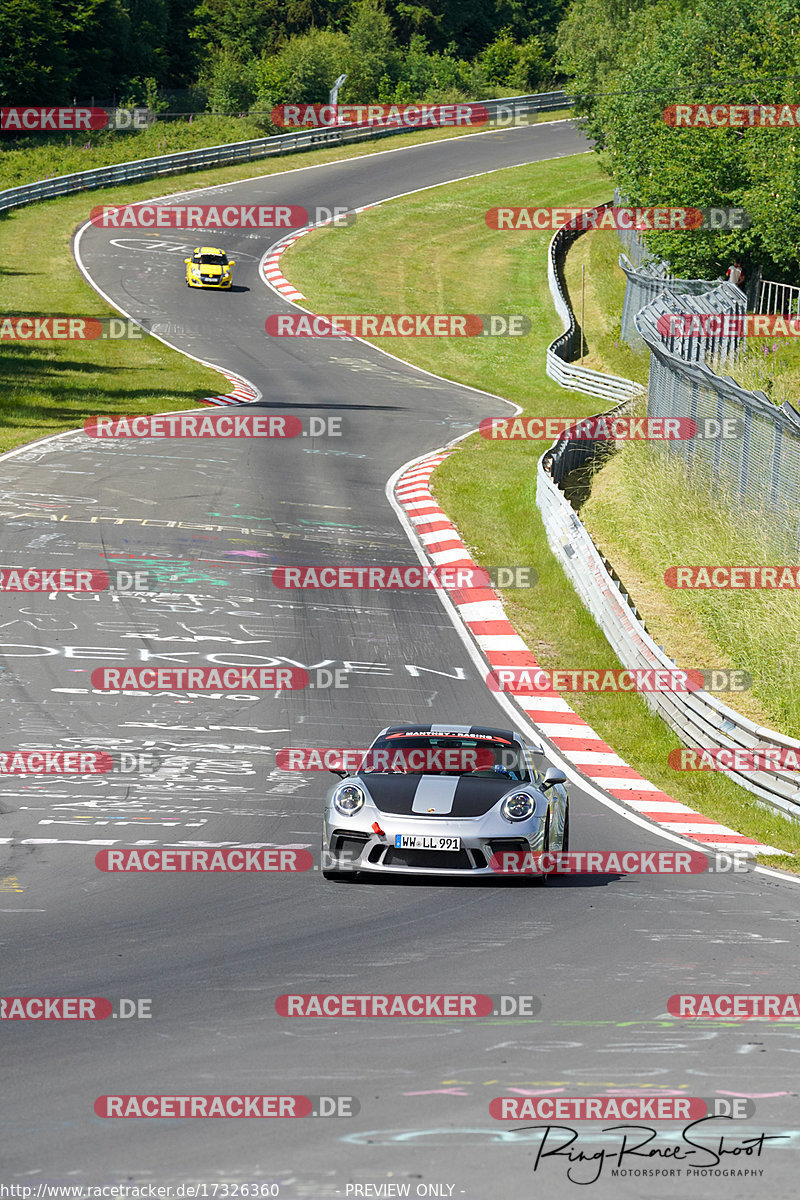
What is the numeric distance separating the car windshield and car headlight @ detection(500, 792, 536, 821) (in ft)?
1.97

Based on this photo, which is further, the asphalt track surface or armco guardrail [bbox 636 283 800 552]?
armco guardrail [bbox 636 283 800 552]

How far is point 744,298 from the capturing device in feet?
111

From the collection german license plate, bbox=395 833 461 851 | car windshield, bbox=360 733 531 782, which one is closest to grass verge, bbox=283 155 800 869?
car windshield, bbox=360 733 531 782

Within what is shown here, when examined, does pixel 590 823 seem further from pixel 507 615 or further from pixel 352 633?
pixel 507 615

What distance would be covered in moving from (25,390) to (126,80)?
55206 mm

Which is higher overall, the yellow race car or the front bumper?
the yellow race car

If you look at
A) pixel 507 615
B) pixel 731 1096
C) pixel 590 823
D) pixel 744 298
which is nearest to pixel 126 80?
pixel 744 298

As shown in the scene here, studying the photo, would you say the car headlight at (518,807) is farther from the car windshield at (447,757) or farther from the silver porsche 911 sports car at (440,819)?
the car windshield at (447,757)

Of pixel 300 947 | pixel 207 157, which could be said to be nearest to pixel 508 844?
pixel 300 947

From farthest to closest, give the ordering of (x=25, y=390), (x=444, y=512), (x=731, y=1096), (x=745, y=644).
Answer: (x=25, y=390) < (x=444, y=512) < (x=745, y=644) < (x=731, y=1096)

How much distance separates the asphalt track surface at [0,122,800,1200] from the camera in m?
6.48

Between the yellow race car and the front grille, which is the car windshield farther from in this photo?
the yellow race car

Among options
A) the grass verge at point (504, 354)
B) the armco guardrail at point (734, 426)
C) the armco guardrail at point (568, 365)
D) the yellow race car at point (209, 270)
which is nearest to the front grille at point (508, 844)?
the grass verge at point (504, 354)

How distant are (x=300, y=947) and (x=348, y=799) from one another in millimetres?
2135
